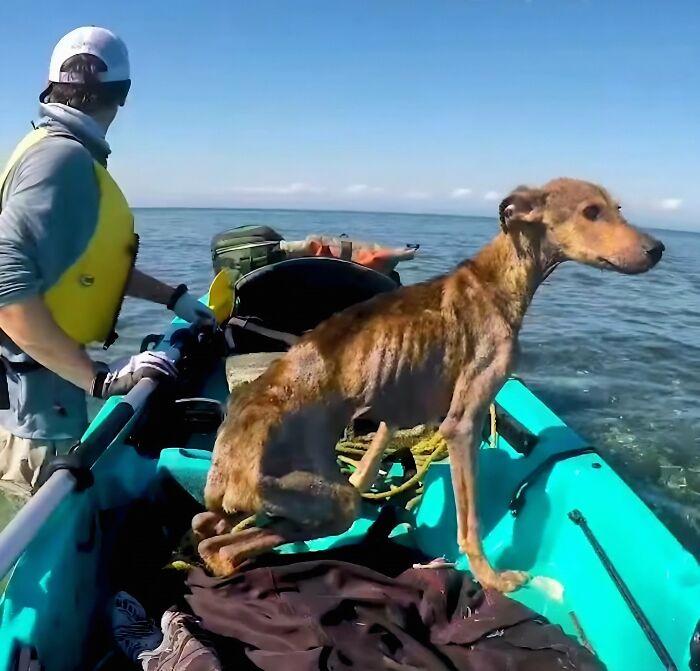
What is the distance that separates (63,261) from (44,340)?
1.52 feet

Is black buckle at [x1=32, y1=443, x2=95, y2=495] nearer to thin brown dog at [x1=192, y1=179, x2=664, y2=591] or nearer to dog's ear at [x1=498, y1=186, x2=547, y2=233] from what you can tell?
thin brown dog at [x1=192, y1=179, x2=664, y2=591]

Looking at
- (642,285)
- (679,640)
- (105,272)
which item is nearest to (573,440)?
(679,640)

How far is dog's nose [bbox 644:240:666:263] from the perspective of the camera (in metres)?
3.84

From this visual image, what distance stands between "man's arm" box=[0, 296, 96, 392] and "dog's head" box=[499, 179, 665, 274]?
2.49 m

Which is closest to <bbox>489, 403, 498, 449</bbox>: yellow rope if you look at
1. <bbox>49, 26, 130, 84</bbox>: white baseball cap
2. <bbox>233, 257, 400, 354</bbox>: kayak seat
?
<bbox>233, 257, 400, 354</bbox>: kayak seat

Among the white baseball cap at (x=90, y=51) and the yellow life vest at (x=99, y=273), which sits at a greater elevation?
the white baseball cap at (x=90, y=51)

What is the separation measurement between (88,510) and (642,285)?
67.6ft

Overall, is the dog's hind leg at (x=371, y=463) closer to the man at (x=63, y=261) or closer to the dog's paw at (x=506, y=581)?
the dog's paw at (x=506, y=581)

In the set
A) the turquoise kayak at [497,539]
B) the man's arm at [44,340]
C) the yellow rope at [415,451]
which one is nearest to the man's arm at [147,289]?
the turquoise kayak at [497,539]

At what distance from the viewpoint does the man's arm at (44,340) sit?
131 inches

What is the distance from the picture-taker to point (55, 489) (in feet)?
10.2

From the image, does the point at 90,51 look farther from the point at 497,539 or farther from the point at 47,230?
the point at 497,539

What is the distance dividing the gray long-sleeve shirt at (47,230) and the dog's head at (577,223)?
7.64 ft

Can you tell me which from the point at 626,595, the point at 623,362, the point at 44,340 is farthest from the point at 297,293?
the point at 623,362
